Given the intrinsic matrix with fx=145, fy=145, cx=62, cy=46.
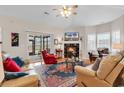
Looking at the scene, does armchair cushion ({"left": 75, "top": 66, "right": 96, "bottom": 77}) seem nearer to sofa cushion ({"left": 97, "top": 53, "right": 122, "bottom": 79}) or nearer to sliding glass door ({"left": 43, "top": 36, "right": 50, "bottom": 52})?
sofa cushion ({"left": 97, "top": 53, "right": 122, "bottom": 79})

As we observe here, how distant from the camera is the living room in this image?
117 inches

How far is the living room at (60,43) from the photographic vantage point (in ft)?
9.75

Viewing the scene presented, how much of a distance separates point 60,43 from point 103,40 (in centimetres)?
299

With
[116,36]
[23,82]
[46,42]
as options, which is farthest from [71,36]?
[23,82]

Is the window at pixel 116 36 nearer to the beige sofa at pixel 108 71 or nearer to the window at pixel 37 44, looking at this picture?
the window at pixel 37 44

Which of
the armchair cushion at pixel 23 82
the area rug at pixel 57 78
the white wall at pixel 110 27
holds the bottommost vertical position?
the area rug at pixel 57 78

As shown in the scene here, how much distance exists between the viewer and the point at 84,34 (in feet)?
35.7

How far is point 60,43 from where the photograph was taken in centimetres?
1040

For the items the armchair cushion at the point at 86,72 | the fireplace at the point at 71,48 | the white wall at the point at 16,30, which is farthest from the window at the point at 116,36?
the armchair cushion at the point at 86,72

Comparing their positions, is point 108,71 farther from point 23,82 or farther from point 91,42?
point 91,42

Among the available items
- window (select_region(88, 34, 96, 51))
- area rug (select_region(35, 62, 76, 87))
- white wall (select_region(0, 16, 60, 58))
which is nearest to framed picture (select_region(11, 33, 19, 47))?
white wall (select_region(0, 16, 60, 58))

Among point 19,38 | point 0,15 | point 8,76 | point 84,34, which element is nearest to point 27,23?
point 19,38
